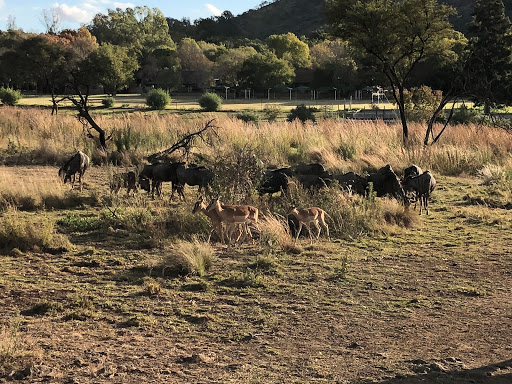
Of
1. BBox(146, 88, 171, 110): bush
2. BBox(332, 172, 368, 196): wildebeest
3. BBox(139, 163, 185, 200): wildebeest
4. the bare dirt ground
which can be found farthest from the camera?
BBox(146, 88, 171, 110): bush

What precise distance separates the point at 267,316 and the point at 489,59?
1700cm

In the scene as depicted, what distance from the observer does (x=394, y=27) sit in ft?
58.0

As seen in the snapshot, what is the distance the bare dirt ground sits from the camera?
13.4 ft

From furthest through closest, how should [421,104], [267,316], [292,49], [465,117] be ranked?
1. [292,49]
2. [421,104]
3. [465,117]
4. [267,316]

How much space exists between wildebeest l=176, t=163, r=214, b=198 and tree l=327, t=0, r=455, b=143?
9.08 meters

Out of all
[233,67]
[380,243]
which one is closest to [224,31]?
[233,67]

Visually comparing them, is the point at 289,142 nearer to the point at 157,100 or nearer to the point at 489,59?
the point at 489,59

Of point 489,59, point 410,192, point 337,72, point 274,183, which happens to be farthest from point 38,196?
point 337,72

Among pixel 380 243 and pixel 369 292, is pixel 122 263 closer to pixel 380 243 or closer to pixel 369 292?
pixel 369 292

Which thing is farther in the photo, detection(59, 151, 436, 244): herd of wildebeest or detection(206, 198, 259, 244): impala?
detection(59, 151, 436, 244): herd of wildebeest

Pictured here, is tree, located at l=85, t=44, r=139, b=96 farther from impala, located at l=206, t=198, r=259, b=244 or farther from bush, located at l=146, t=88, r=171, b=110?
impala, located at l=206, t=198, r=259, b=244

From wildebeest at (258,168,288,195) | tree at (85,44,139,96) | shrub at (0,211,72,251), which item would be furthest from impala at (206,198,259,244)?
tree at (85,44,139,96)

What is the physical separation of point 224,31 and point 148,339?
592 ft

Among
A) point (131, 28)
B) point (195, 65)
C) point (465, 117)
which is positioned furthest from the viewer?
point (131, 28)
